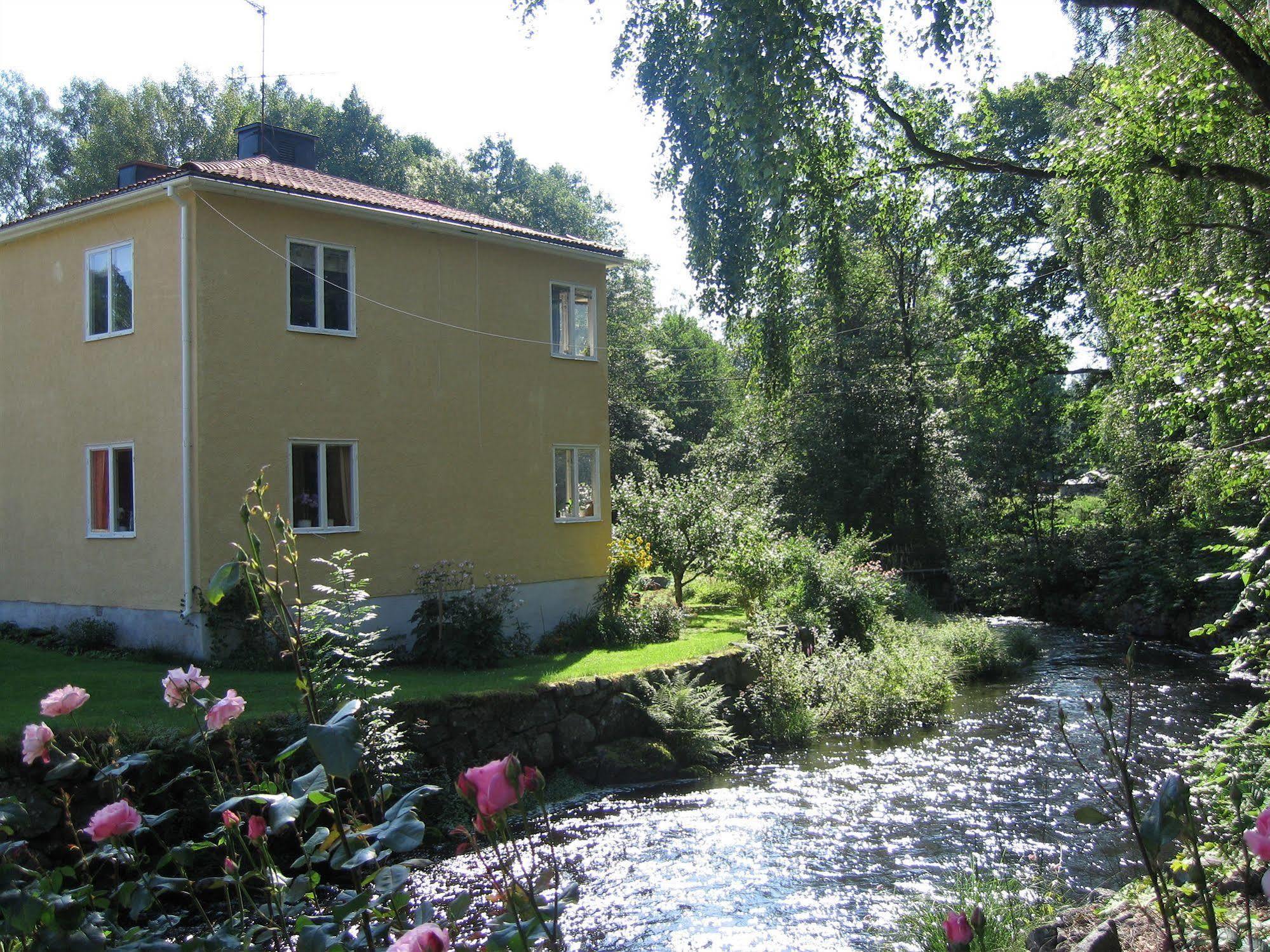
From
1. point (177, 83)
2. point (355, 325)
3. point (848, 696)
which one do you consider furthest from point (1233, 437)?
point (177, 83)

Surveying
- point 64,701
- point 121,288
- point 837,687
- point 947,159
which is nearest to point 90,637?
point 121,288

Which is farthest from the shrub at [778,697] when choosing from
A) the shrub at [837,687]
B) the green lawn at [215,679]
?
the green lawn at [215,679]

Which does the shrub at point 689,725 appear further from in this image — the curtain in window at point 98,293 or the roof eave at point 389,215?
the curtain in window at point 98,293

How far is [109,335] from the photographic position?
52.5 feet

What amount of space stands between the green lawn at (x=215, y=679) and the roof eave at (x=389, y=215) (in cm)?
716

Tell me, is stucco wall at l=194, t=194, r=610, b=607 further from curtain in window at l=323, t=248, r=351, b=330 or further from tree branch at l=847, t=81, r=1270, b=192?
tree branch at l=847, t=81, r=1270, b=192

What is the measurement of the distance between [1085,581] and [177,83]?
36.6 meters

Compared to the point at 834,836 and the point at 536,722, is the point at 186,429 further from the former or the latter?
the point at 834,836

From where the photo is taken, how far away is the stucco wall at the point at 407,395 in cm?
1479

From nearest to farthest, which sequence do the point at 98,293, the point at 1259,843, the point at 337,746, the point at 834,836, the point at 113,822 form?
1. the point at 1259,843
2. the point at 337,746
3. the point at 113,822
4. the point at 834,836
5. the point at 98,293

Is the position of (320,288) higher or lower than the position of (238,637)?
higher

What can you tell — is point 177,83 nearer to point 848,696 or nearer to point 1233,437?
point 848,696

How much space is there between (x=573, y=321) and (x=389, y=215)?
481 centimetres

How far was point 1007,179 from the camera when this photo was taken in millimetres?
29422
